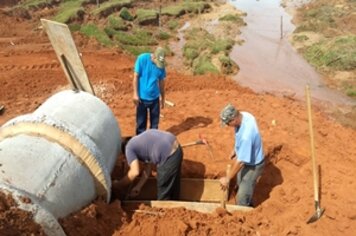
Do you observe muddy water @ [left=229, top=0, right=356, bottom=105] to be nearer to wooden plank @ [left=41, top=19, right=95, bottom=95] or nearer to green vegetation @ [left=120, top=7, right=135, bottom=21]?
green vegetation @ [left=120, top=7, right=135, bottom=21]

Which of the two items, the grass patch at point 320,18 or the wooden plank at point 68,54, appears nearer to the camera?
the wooden plank at point 68,54

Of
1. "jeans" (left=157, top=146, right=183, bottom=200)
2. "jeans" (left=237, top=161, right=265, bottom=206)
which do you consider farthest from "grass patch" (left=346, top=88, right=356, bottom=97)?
"jeans" (left=157, top=146, right=183, bottom=200)

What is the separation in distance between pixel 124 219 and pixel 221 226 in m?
1.18

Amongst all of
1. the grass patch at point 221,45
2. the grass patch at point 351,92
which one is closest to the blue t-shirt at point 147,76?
the grass patch at point 351,92

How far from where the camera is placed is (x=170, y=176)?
235 inches

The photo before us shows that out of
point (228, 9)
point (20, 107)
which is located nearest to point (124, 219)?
point (20, 107)

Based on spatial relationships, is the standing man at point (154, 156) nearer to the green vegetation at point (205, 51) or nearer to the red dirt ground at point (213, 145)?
the red dirt ground at point (213, 145)

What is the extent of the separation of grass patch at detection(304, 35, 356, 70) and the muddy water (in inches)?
17.3

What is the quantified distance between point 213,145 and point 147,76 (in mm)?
1744

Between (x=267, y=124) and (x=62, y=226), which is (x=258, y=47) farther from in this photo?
(x=62, y=226)

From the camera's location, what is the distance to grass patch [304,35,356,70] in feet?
54.0

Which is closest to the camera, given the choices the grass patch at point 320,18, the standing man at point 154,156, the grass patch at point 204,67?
the standing man at point 154,156

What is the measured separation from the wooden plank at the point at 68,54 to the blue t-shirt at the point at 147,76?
0.95m

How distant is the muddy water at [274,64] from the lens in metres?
14.6
